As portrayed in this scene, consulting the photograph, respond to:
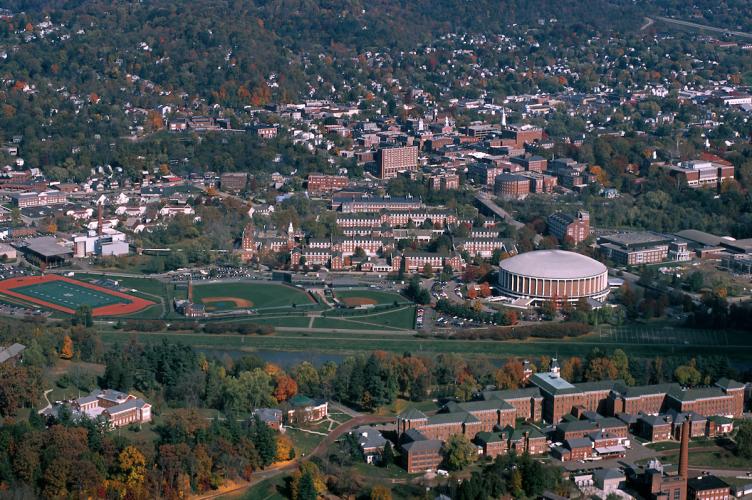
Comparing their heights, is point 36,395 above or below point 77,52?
below

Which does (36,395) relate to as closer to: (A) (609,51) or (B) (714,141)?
(B) (714,141)

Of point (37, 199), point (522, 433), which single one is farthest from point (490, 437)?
point (37, 199)

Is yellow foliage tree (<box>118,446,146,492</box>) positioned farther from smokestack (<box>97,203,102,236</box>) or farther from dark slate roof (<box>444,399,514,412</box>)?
smokestack (<box>97,203,102,236</box>)

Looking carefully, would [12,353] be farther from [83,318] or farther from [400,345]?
[400,345]

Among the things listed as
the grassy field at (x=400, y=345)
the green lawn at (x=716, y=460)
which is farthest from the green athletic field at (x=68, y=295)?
the green lawn at (x=716, y=460)

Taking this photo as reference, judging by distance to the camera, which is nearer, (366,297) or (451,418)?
(451,418)

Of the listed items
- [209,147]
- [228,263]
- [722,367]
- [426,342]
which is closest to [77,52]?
[209,147]

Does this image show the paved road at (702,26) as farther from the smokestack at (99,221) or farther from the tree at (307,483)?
the tree at (307,483)

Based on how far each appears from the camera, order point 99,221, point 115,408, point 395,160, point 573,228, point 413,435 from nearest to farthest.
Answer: point 413,435 → point 115,408 → point 573,228 → point 99,221 → point 395,160
